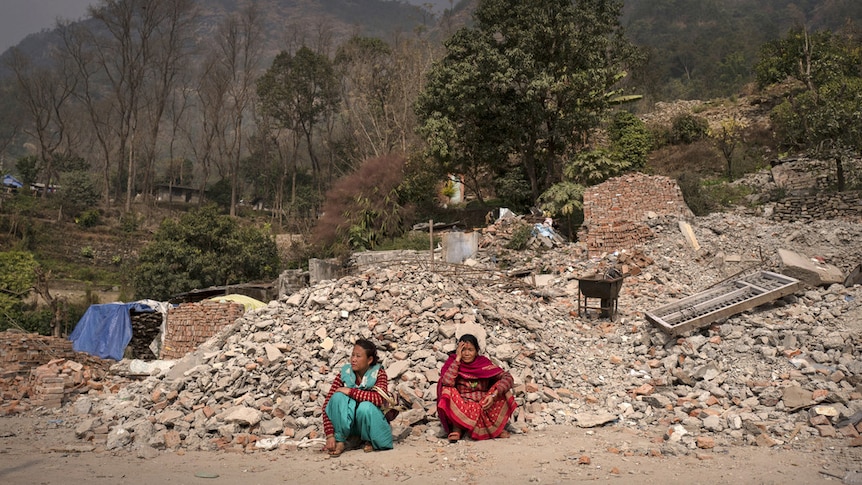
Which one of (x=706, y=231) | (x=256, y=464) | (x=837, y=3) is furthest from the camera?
(x=837, y=3)

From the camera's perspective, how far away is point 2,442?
6.09m

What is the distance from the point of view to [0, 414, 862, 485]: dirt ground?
410 cm

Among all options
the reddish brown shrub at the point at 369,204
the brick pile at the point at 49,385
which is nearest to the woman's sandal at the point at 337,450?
the brick pile at the point at 49,385

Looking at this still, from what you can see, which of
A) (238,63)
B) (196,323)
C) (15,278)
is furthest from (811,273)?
(238,63)

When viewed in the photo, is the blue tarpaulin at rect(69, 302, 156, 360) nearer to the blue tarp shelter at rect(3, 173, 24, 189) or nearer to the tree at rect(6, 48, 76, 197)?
the blue tarp shelter at rect(3, 173, 24, 189)

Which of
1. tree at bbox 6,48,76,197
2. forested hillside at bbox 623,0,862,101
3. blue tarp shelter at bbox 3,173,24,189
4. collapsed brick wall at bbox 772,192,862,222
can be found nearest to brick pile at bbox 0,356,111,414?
collapsed brick wall at bbox 772,192,862,222

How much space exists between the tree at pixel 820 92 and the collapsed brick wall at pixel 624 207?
4.95 metres

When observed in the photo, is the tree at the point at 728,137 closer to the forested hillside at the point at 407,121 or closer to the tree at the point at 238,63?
the forested hillside at the point at 407,121

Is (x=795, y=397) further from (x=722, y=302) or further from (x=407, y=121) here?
(x=407, y=121)

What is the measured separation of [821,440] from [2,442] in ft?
23.9

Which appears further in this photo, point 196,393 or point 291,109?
point 291,109

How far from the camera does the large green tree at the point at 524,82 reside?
51.4 feet

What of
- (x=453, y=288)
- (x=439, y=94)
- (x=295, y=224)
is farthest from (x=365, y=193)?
(x=453, y=288)

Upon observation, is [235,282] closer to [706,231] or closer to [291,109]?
[706,231]
